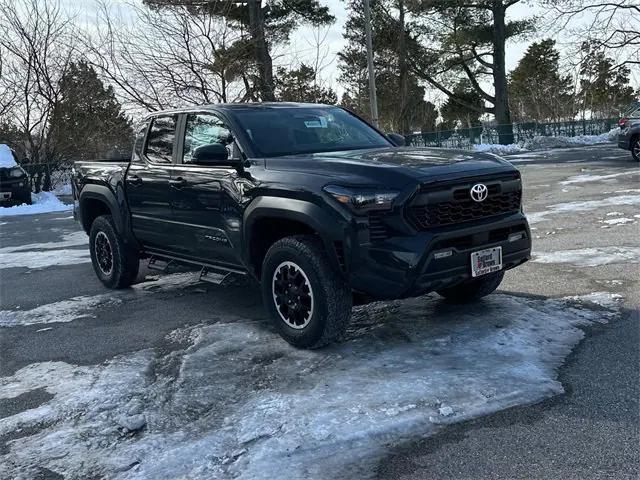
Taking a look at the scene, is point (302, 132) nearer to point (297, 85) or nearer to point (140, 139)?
point (140, 139)

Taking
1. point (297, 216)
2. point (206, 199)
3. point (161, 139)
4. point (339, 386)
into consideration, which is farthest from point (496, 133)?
point (339, 386)

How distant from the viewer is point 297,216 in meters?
4.26

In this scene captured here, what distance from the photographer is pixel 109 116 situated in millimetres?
22359

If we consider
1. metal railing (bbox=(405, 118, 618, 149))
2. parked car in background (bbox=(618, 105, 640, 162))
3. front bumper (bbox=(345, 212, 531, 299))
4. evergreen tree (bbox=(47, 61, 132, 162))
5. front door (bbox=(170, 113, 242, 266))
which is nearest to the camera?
front bumper (bbox=(345, 212, 531, 299))

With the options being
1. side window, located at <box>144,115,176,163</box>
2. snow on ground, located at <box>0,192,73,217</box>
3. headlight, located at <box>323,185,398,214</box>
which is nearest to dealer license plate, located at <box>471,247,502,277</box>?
headlight, located at <box>323,185,398,214</box>

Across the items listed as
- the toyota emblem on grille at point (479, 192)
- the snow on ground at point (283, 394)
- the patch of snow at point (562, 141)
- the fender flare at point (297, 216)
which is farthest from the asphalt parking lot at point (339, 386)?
the patch of snow at point (562, 141)

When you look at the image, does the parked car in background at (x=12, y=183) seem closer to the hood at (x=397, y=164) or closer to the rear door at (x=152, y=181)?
the rear door at (x=152, y=181)

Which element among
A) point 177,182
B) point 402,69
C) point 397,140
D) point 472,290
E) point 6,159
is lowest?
point 472,290

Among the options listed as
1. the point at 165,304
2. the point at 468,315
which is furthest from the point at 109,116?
the point at 468,315

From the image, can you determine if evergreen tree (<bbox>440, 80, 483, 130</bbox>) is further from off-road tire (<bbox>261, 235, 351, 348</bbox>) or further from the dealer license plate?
off-road tire (<bbox>261, 235, 351, 348</bbox>)

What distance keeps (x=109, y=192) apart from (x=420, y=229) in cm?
374

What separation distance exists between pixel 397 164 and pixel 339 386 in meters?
1.45

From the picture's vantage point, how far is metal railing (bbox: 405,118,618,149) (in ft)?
109

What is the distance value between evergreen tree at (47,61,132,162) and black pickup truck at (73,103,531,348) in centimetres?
1741
